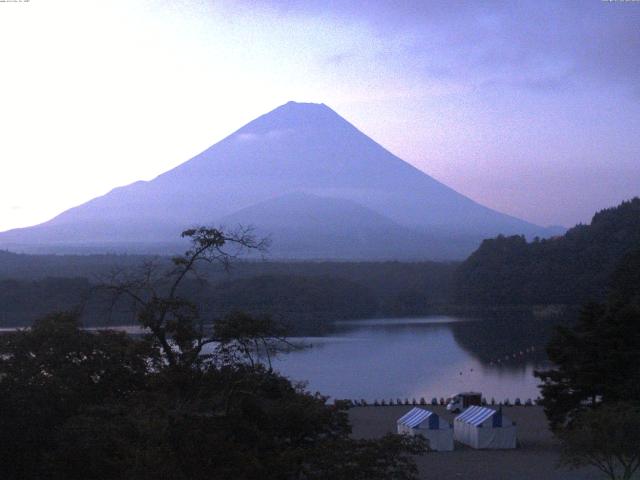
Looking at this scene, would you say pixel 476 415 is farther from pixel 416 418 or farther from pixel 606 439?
pixel 606 439

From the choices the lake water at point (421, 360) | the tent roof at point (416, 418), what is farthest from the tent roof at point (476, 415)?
the lake water at point (421, 360)

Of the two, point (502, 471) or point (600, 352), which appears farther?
point (600, 352)

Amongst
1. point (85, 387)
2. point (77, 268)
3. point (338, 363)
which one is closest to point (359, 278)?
point (77, 268)

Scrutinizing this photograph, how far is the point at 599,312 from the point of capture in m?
10.2

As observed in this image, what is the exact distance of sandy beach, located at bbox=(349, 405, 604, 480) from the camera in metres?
8.50

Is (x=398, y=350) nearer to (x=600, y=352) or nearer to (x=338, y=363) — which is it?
(x=338, y=363)

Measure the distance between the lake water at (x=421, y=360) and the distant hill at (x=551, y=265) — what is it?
5937 mm

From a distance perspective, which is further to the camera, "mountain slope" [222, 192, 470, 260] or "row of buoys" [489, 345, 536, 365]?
"mountain slope" [222, 192, 470, 260]

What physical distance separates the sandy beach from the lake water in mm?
1613

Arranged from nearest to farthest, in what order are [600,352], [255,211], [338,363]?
[600,352] < [338,363] < [255,211]

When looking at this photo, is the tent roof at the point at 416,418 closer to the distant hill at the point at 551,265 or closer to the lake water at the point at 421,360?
the lake water at the point at 421,360

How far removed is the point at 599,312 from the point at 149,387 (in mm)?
6160

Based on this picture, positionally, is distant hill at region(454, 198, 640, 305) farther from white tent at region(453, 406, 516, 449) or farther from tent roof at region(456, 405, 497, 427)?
white tent at region(453, 406, 516, 449)

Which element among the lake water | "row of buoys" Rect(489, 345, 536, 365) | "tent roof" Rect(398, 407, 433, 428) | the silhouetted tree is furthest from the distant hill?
the silhouetted tree
